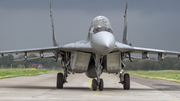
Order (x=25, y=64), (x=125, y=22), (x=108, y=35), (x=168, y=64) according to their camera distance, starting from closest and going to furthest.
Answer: (x=108, y=35), (x=125, y=22), (x=168, y=64), (x=25, y=64)

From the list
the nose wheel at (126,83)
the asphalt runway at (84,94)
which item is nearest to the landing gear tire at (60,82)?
the asphalt runway at (84,94)

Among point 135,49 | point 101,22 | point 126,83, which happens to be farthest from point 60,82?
point 135,49

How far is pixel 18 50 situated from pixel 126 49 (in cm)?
629

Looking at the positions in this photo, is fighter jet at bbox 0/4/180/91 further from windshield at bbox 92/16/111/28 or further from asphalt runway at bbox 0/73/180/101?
asphalt runway at bbox 0/73/180/101

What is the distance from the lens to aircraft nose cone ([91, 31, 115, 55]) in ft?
38.1

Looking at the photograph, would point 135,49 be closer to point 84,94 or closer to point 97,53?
point 97,53

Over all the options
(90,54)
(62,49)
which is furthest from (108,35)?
(62,49)

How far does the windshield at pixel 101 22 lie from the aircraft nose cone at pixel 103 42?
40.6 inches

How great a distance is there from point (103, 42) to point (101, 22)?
76.9 inches

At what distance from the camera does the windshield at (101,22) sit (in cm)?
1320

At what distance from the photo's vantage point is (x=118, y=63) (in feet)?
46.4

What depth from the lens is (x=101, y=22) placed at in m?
13.3

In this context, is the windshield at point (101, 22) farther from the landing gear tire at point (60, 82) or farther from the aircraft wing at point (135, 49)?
the landing gear tire at point (60, 82)

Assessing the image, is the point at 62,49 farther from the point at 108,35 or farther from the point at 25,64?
the point at 25,64
